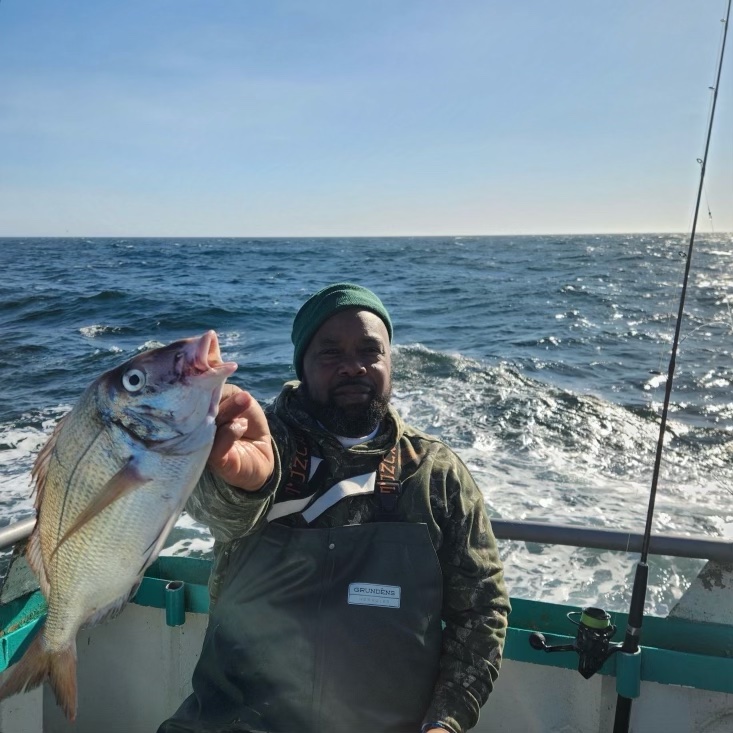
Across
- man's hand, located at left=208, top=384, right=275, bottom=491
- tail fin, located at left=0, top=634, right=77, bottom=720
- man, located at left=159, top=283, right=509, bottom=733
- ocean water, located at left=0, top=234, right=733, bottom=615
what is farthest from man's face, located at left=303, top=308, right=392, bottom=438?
ocean water, located at left=0, top=234, right=733, bottom=615

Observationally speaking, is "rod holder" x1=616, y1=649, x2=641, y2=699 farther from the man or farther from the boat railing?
the man

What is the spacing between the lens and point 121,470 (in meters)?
→ 1.53

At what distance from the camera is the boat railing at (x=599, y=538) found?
2.64 metres

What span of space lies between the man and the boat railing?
0.58 m

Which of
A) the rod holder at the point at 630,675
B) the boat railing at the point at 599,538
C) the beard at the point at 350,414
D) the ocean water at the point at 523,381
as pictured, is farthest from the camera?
the ocean water at the point at 523,381

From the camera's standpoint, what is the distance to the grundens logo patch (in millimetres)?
2109

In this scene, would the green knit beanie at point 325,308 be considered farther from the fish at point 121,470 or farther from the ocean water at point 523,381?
the ocean water at point 523,381

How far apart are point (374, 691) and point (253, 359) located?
11.9 metres

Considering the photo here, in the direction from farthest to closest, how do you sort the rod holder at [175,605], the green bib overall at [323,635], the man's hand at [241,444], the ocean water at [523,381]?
the ocean water at [523,381]
the rod holder at [175,605]
the green bib overall at [323,635]
the man's hand at [241,444]

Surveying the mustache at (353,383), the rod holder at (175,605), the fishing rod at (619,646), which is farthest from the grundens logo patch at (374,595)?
the rod holder at (175,605)

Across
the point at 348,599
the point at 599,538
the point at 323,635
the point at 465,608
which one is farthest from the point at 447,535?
the point at 599,538

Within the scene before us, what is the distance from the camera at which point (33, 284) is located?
25859 millimetres

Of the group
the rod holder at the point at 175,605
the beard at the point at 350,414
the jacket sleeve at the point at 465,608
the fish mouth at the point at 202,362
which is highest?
the fish mouth at the point at 202,362

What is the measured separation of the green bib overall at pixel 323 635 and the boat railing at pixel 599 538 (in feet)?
2.57
